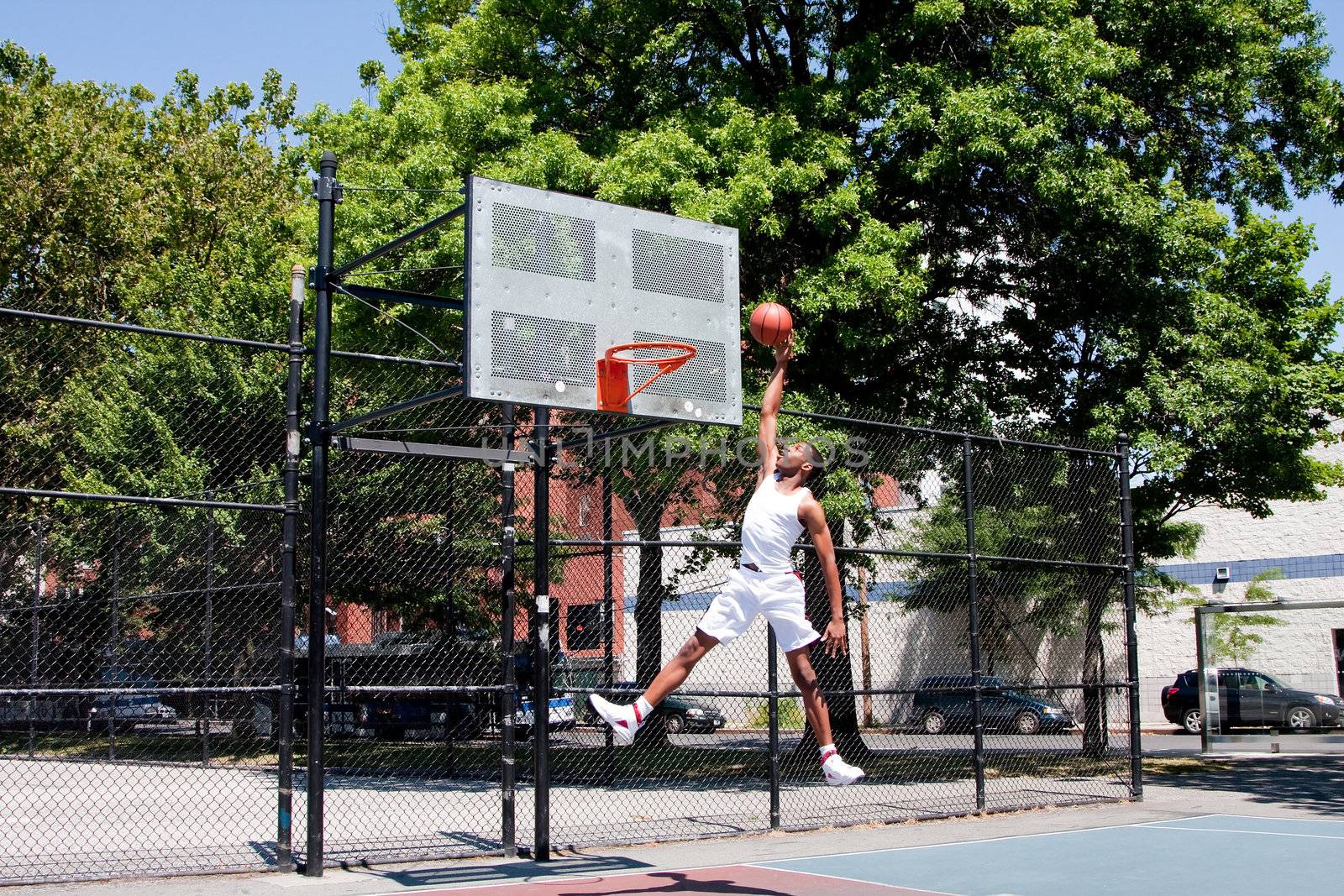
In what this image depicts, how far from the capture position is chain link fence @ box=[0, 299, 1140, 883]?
11.9m

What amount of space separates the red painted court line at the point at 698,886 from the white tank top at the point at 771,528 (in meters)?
2.20

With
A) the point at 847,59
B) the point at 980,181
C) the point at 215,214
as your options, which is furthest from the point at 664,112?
the point at 215,214

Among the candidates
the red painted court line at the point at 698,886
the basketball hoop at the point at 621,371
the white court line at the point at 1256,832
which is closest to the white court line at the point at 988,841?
the white court line at the point at 1256,832

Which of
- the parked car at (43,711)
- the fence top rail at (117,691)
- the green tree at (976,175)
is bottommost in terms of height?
the parked car at (43,711)

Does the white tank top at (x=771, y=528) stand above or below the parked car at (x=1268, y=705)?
above

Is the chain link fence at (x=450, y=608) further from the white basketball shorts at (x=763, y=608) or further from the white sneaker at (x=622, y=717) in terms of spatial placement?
the white basketball shorts at (x=763, y=608)

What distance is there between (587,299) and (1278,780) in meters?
13.5

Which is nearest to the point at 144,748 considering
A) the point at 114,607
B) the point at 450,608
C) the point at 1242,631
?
the point at 114,607

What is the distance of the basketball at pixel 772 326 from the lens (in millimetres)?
8656

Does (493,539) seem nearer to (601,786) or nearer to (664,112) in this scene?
(601,786)

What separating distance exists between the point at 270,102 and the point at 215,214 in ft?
17.0

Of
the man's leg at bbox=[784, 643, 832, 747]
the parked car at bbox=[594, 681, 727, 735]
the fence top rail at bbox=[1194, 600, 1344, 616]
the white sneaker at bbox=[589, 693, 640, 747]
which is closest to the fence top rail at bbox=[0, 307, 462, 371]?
the white sneaker at bbox=[589, 693, 640, 747]

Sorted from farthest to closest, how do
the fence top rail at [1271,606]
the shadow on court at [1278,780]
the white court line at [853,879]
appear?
the fence top rail at [1271,606]
the shadow on court at [1278,780]
the white court line at [853,879]

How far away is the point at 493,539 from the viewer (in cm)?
1761
